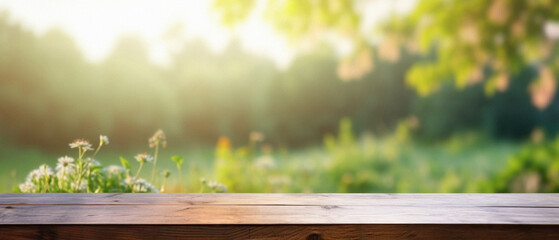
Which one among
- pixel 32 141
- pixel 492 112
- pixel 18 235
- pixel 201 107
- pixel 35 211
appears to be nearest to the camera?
pixel 18 235

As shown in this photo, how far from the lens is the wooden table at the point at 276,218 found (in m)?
0.97

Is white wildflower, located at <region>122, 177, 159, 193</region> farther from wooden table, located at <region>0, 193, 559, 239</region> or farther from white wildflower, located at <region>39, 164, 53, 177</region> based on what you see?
wooden table, located at <region>0, 193, 559, 239</region>

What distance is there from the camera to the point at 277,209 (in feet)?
3.64

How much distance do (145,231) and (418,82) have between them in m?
3.19

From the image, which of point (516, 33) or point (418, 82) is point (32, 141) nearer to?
point (418, 82)

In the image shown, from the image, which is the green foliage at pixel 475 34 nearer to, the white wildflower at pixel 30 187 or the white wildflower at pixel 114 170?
the white wildflower at pixel 114 170

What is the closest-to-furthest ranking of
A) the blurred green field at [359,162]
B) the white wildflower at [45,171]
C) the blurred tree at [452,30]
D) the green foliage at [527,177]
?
the white wildflower at [45,171] < the blurred tree at [452,30] < the green foliage at [527,177] < the blurred green field at [359,162]

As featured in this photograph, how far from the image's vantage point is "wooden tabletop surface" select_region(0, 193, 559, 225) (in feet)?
3.30

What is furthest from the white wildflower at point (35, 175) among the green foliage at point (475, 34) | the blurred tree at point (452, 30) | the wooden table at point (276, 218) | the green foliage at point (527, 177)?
the green foliage at point (527, 177)

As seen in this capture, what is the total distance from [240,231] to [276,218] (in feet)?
0.29

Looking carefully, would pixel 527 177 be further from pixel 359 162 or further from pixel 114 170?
pixel 114 170

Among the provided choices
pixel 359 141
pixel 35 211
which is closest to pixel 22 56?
pixel 359 141

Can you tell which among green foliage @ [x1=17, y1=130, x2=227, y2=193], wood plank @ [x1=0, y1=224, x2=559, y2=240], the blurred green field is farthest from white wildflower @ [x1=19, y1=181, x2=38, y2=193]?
the blurred green field

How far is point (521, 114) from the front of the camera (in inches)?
228
